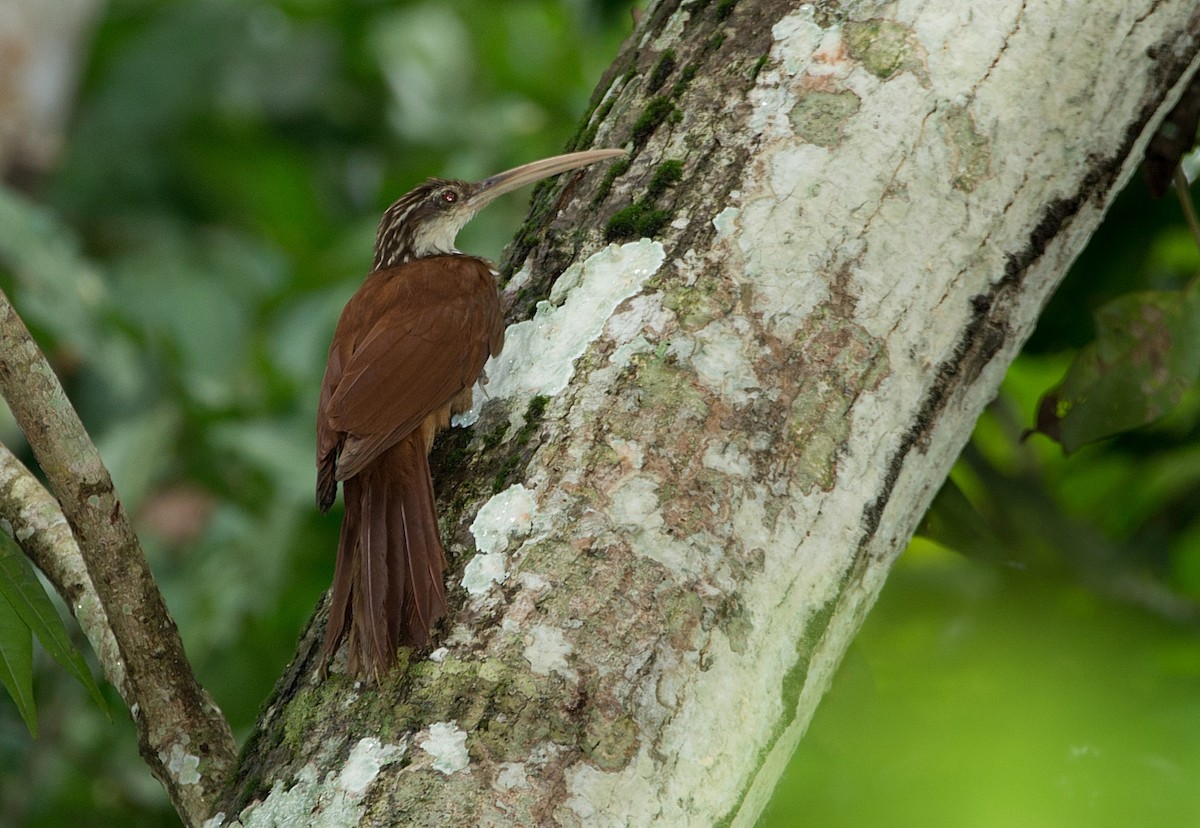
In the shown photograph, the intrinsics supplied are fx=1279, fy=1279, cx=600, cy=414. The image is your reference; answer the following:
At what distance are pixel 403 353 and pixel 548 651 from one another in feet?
3.24

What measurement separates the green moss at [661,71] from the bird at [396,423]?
0.14 meters

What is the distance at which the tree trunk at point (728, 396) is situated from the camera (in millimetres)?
1628

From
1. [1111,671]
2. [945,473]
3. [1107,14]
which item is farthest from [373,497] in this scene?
[1107,14]

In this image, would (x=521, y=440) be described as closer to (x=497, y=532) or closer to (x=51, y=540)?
(x=497, y=532)

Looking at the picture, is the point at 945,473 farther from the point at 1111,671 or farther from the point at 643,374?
the point at 1111,671

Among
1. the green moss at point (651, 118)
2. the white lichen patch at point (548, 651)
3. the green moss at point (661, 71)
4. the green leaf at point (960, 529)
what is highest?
the green moss at point (661, 71)

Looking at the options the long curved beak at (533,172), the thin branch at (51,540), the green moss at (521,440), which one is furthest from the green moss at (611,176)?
the thin branch at (51,540)

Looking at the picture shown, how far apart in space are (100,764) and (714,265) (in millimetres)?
3054

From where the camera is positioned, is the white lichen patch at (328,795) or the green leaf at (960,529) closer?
the white lichen patch at (328,795)

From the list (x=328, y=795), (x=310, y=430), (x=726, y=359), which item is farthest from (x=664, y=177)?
(x=310, y=430)

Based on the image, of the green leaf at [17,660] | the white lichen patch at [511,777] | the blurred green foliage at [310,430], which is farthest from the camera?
the green leaf at [17,660]

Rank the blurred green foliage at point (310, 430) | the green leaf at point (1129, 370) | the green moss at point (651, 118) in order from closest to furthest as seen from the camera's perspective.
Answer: the blurred green foliage at point (310, 430)
the green moss at point (651, 118)
the green leaf at point (1129, 370)

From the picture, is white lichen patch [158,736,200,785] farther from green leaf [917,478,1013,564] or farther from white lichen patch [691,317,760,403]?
green leaf [917,478,1013,564]

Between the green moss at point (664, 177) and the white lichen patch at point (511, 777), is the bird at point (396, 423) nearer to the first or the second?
the green moss at point (664, 177)
